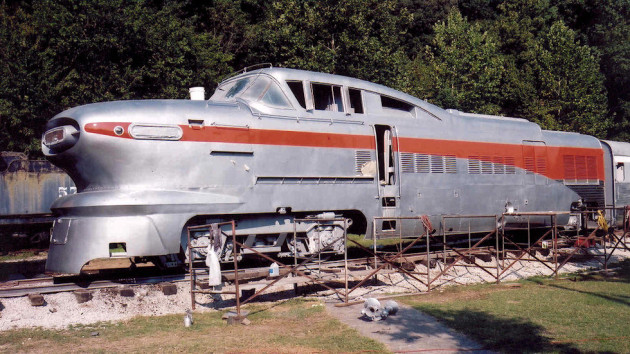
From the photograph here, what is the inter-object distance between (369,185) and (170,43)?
776 inches

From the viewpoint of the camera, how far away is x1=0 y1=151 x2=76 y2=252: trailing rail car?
19109 mm

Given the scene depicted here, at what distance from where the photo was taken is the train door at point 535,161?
51.0 ft

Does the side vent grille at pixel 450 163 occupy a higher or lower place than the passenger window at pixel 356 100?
lower

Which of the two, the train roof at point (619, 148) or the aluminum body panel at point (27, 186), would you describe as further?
the train roof at point (619, 148)

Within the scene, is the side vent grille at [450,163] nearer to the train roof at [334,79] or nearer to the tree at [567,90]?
the train roof at [334,79]

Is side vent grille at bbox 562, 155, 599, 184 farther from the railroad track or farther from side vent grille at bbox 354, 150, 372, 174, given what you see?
the railroad track

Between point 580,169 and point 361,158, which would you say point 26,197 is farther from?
point 580,169

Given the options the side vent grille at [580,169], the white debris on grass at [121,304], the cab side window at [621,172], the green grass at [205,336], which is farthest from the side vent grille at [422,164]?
the cab side window at [621,172]

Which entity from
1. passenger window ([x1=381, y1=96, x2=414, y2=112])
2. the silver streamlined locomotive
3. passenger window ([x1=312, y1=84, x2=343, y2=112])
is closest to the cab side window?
the silver streamlined locomotive

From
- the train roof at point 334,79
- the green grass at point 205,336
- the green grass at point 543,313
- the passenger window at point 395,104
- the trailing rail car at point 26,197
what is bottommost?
the green grass at point 543,313

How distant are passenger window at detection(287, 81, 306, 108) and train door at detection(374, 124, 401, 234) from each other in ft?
6.07

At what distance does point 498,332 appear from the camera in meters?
8.02

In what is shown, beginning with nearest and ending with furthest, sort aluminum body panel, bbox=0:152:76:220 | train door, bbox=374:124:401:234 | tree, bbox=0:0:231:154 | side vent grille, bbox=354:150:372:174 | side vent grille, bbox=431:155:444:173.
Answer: side vent grille, bbox=354:150:372:174, train door, bbox=374:124:401:234, side vent grille, bbox=431:155:444:173, aluminum body panel, bbox=0:152:76:220, tree, bbox=0:0:231:154

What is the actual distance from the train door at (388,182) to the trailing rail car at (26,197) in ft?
40.0
